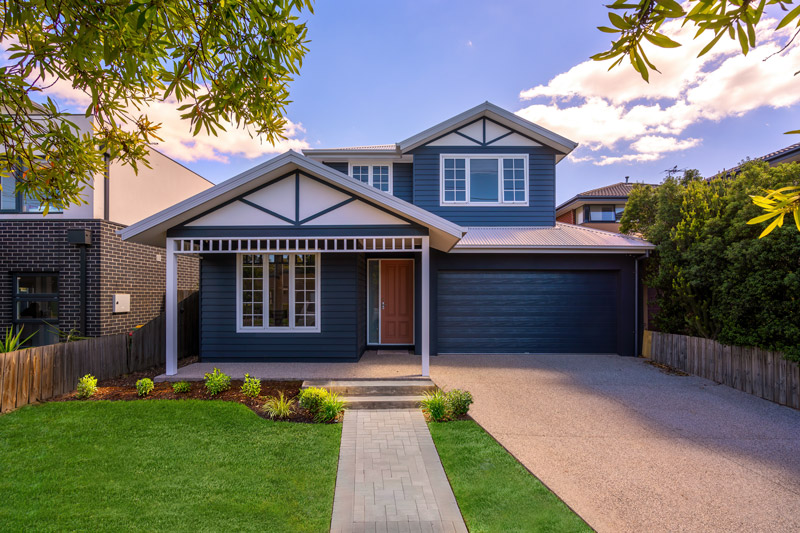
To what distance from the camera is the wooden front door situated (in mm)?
10742

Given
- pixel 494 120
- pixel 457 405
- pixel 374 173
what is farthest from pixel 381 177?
pixel 457 405

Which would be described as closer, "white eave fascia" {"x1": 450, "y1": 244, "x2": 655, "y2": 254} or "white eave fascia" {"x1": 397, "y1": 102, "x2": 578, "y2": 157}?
"white eave fascia" {"x1": 450, "y1": 244, "x2": 655, "y2": 254}

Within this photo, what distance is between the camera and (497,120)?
1152cm

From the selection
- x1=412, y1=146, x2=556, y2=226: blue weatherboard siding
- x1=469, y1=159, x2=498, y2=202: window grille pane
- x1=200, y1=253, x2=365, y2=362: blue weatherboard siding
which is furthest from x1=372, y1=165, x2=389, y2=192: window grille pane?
x1=200, y1=253, x2=365, y2=362: blue weatherboard siding

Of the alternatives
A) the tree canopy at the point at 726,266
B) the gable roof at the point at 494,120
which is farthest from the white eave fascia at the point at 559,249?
the gable roof at the point at 494,120

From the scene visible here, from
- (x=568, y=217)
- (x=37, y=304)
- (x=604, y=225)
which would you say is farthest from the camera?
(x=568, y=217)

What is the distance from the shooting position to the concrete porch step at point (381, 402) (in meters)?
6.49

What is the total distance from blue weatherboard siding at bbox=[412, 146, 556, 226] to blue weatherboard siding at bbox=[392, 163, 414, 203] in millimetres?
497

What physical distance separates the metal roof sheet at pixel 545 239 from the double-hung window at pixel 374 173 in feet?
9.73

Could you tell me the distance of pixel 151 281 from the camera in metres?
11.2

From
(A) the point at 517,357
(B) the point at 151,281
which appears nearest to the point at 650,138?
(A) the point at 517,357

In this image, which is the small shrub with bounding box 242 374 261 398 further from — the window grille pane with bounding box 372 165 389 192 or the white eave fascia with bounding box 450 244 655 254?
the window grille pane with bounding box 372 165 389 192

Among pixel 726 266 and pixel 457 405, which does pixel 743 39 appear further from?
pixel 726 266

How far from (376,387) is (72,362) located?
550 cm
